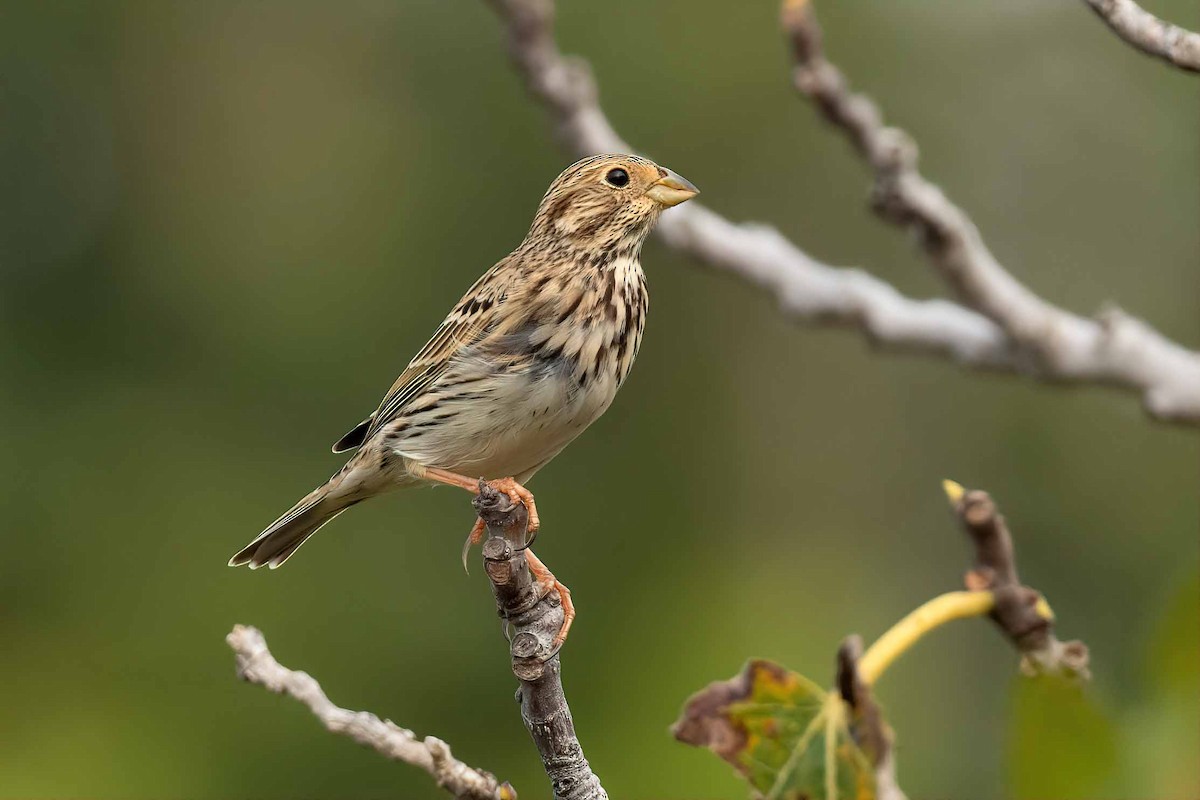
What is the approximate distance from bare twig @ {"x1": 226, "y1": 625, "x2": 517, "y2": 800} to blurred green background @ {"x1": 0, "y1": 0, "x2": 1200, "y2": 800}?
9.92 ft

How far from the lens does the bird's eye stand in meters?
4.60

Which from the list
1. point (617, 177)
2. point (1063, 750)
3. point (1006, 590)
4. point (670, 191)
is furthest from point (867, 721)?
point (617, 177)

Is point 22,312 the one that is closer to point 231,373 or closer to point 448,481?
point 231,373

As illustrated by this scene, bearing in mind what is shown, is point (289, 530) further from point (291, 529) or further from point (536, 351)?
point (536, 351)

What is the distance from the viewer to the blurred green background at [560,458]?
7.59 m

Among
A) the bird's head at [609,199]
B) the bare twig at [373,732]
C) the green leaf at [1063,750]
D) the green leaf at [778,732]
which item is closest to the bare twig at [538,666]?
the bare twig at [373,732]

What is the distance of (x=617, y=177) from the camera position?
4.61 meters

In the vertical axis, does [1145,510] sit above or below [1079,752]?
above

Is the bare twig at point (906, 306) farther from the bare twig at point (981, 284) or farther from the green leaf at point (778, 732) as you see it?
the green leaf at point (778, 732)

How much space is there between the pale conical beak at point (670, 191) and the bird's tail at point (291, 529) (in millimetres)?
1462

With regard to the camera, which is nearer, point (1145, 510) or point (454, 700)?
point (454, 700)

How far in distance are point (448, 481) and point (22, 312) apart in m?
6.77

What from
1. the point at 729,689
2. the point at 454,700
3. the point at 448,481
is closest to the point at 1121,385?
the point at 448,481

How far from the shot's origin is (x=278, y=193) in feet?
39.6
